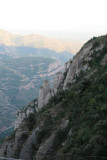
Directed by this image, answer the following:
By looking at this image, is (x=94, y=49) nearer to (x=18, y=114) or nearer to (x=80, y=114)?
(x=80, y=114)

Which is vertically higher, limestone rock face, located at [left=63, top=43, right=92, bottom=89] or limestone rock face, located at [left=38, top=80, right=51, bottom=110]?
limestone rock face, located at [left=38, top=80, right=51, bottom=110]

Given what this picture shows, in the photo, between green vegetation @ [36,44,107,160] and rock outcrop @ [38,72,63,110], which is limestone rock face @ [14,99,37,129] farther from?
green vegetation @ [36,44,107,160]

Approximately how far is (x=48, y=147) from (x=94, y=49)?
2162cm

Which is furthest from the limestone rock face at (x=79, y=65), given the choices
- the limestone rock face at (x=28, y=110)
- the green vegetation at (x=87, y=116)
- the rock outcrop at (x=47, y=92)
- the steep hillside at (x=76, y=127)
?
the limestone rock face at (x=28, y=110)

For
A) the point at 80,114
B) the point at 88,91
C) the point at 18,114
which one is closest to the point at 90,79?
the point at 88,91

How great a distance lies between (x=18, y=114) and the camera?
9069 cm

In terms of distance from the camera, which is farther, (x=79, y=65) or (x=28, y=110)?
(x=28, y=110)

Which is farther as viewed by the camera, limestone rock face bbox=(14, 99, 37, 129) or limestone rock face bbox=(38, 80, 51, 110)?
limestone rock face bbox=(14, 99, 37, 129)

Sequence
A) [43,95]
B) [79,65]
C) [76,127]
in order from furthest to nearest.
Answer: [43,95] < [79,65] < [76,127]

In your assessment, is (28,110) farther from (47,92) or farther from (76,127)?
(76,127)

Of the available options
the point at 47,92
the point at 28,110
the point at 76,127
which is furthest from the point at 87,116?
the point at 28,110

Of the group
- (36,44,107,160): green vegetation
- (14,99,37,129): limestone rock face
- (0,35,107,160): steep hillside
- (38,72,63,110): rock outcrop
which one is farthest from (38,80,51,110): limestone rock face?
(36,44,107,160): green vegetation

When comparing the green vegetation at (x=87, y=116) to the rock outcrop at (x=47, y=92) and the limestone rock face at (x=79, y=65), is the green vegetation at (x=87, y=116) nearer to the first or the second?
the limestone rock face at (x=79, y=65)

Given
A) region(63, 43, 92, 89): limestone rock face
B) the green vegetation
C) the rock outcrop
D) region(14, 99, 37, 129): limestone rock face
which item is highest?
region(14, 99, 37, 129): limestone rock face
